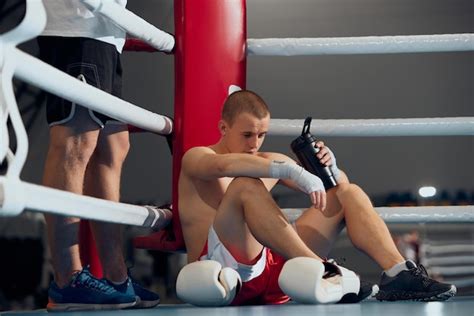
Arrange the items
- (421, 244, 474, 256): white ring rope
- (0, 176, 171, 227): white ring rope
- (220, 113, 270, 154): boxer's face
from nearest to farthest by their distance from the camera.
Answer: (0, 176, 171, 227): white ring rope < (220, 113, 270, 154): boxer's face < (421, 244, 474, 256): white ring rope

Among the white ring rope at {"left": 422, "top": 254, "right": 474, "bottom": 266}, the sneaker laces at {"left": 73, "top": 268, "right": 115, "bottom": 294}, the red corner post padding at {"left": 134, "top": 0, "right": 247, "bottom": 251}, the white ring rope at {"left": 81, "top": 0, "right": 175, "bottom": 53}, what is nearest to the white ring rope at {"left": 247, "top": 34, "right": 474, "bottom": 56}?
the red corner post padding at {"left": 134, "top": 0, "right": 247, "bottom": 251}

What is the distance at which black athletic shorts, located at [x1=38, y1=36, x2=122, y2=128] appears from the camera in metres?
1.85

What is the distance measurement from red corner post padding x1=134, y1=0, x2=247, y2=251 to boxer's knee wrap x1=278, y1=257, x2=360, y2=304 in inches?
18.2

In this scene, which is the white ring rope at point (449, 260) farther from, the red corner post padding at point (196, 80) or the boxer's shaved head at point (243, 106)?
the boxer's shaved head at point (243, 106)

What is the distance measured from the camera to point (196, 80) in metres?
2.19

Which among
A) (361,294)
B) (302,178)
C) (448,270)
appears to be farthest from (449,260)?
(302,178)

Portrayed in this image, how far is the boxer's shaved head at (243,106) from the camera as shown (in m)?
2.02

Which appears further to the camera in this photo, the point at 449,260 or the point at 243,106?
the point at 449,260

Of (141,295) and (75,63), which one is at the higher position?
(75,63)

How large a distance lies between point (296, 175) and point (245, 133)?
7.3 inches

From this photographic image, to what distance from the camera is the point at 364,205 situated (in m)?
2.04

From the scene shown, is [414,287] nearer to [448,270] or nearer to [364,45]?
[364,45]

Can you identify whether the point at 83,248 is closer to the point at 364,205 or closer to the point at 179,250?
the point at 179,250

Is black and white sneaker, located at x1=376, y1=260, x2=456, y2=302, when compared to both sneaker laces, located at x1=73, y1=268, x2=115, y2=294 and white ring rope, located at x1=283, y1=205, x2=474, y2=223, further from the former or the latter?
sneaker laces, located at x1=73, y1=268, x2=115, y2=294
